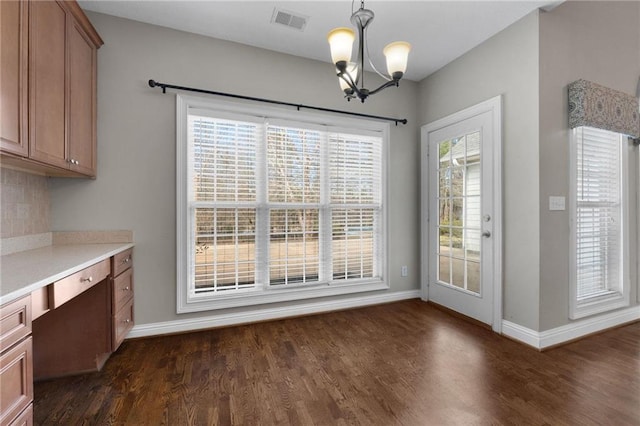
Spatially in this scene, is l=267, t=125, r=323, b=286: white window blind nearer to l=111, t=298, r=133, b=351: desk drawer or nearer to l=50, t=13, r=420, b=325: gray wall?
l=50, t=13, r=420, b=325: gray wall

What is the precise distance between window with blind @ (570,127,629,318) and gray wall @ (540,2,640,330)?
16 cm

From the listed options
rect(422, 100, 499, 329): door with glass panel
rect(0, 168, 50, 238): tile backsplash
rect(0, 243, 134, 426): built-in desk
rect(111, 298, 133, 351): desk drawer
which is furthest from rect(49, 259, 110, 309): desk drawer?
rect(422, 100, 499, 329): door with glass panel

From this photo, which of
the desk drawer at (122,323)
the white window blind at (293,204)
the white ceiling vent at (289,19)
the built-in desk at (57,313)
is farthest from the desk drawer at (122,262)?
the white ceiling vent at (289,19)

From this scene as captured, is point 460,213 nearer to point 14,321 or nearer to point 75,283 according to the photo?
point 75,283

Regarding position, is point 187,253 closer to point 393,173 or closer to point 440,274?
point 393,173

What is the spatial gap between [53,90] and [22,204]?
864 mm

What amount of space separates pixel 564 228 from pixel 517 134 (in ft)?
3.07

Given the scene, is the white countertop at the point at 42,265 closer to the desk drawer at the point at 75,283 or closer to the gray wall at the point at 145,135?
the desk drawer at the point at 75,283

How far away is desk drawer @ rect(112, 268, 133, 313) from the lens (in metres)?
2.16

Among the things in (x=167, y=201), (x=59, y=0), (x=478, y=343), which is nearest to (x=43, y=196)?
(x=167, y=201)

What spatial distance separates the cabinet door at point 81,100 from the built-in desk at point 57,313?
0.71 meters

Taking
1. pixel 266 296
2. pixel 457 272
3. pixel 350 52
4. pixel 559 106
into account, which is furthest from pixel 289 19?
pixel 457 272

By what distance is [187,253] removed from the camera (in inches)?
109

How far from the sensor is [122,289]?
7.59 feet
